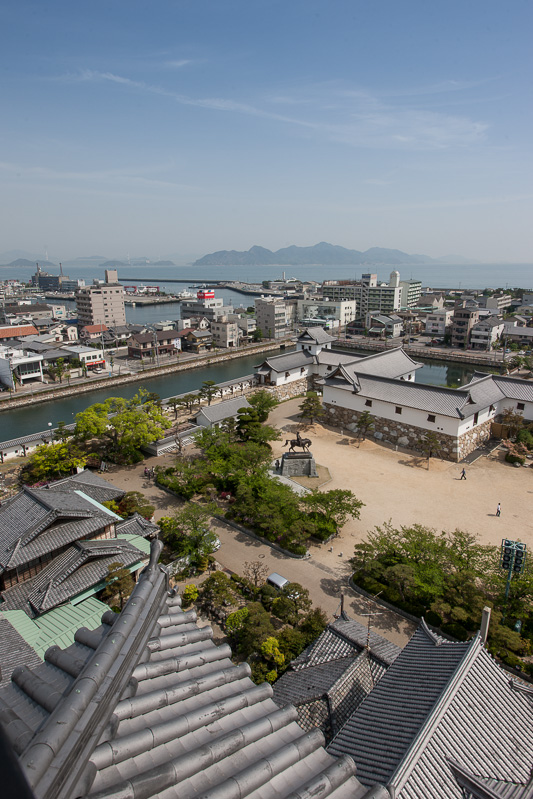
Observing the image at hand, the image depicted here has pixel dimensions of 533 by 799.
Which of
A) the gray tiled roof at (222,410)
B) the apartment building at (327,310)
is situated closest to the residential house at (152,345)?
the gray tiled roof at (222,410)

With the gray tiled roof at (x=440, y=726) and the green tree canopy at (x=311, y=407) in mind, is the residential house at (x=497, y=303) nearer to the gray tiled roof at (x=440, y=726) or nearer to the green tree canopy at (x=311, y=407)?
the green tree canopy at (x=311, y=407)

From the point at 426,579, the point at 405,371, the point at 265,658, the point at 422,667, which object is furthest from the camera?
the point at 405,371

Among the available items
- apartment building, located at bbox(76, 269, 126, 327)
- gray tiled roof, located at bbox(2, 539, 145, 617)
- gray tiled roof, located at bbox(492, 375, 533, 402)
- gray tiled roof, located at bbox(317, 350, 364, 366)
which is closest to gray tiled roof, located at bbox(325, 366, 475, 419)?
gray tiled roof, located at bbox(492, 375, 533, 402)

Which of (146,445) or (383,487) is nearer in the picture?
(383,487)

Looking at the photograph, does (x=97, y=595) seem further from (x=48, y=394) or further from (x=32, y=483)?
(x=48, y=394)

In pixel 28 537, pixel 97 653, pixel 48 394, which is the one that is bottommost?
pixel 48 394

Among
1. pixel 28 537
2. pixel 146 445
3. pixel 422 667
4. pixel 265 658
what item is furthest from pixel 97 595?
pixel 146 445
